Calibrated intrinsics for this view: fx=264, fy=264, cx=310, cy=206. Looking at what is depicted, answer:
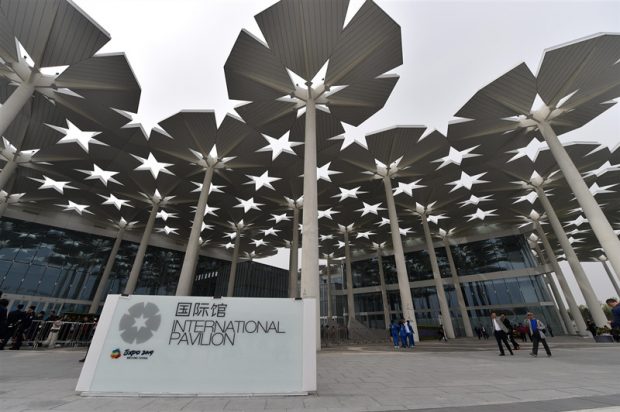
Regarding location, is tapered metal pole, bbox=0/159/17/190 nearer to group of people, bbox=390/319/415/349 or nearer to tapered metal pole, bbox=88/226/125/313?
tapered metal pole, bbox=88/226/125/313

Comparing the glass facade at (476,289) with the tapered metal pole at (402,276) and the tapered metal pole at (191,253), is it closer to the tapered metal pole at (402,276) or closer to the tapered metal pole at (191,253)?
the tapered metal pole at (402,276)

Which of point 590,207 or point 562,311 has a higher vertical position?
point 590,207

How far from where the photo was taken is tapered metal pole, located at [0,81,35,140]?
11800 millimetres

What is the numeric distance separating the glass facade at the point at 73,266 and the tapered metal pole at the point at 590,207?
35.5 m

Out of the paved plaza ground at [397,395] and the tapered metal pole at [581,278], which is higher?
the tapered metal pole at [581,278]

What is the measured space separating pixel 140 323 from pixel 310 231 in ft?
25.9

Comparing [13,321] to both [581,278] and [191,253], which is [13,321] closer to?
[191,253]

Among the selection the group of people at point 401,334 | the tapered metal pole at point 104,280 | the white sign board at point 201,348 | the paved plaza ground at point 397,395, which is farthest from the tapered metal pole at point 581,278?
the tapered metal pole at point 104,280

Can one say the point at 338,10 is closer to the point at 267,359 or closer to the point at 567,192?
the point at 267,359

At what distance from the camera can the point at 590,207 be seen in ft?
44.7

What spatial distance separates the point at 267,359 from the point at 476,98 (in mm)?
16865

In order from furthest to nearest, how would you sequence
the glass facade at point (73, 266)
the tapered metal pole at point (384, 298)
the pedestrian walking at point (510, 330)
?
the tapered metal pole at point (384, 298) → the glass facade at point (73, 266) → the pedestrian walking at point (510, 330)

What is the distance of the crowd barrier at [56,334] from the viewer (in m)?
11.5

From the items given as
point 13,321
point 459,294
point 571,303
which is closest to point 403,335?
point 13,321
